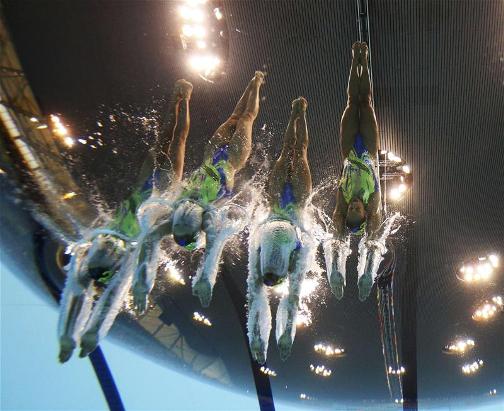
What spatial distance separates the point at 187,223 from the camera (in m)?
3.21

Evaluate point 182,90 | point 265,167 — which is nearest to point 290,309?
point 182,90

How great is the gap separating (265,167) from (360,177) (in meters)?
2.07

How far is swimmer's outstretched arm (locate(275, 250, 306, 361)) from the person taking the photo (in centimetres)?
293

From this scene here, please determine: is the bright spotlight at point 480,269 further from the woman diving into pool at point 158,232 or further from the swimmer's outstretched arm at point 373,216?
the woman diving into pool at point 158,232

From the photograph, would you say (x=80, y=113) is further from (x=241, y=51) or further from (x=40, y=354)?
(x=40, y=354)

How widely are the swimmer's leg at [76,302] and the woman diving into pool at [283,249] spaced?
145cm

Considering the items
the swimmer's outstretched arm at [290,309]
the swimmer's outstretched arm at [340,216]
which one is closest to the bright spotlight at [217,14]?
the swimmer's outstretched arm at [340,216]

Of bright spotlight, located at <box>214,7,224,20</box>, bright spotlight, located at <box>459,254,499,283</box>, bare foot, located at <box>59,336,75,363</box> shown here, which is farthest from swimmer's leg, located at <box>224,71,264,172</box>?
bright spotlight, located at <box>459,254,499,283</box>

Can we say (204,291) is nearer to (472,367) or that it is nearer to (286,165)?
(286,165)

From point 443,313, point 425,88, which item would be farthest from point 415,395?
point 425,88

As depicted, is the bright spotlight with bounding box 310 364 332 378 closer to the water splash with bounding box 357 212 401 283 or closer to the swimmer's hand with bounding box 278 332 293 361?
the water splash with bounding box 357 212 401 283

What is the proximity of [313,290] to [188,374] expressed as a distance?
23.7ft

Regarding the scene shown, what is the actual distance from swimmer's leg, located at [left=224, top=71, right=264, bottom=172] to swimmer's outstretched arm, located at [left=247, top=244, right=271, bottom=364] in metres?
0.89

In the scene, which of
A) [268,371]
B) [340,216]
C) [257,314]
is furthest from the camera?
[268,371]
